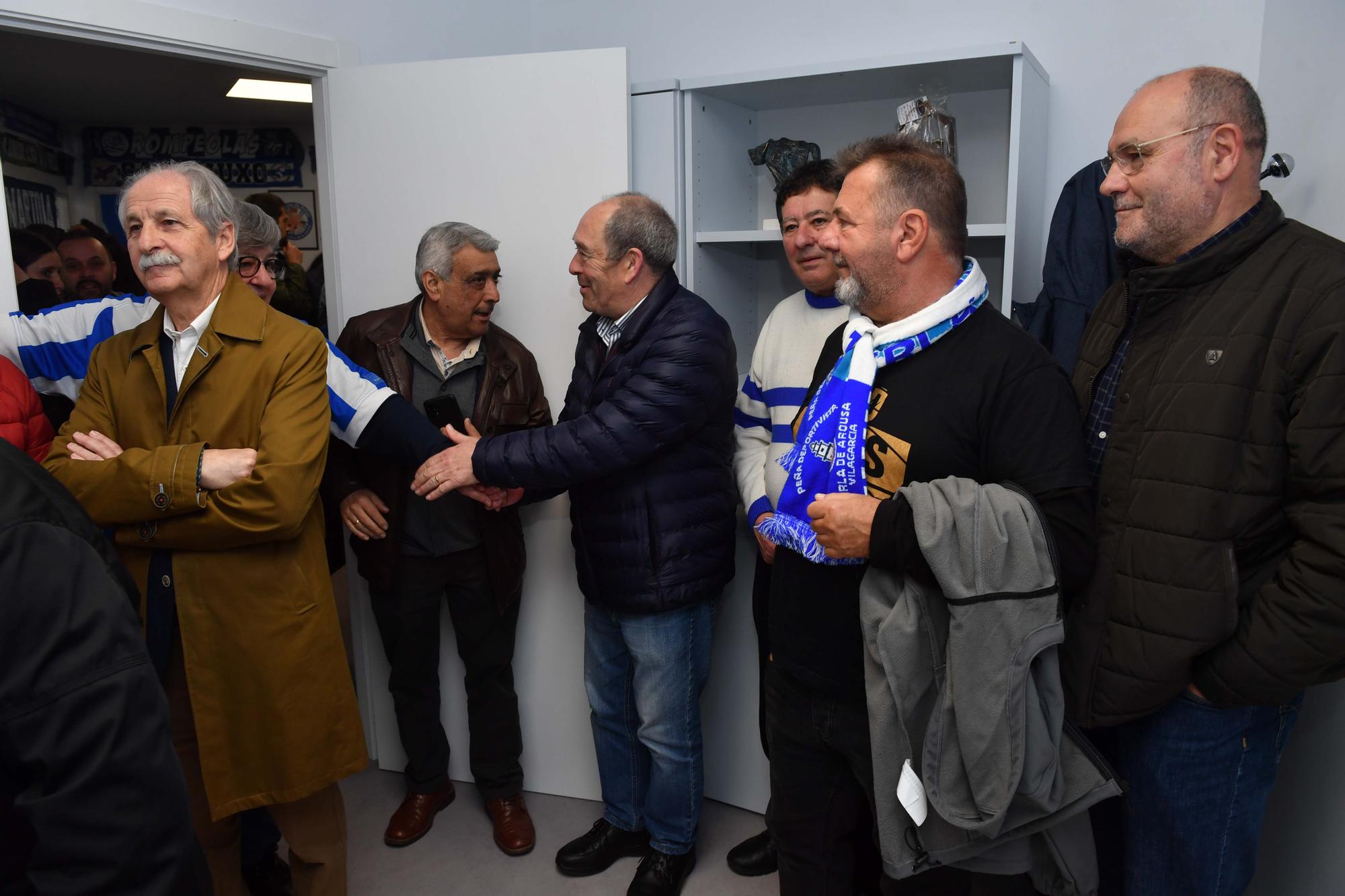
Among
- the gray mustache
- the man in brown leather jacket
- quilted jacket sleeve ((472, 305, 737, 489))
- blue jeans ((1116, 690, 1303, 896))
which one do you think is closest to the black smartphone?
the man in brown leather jacket

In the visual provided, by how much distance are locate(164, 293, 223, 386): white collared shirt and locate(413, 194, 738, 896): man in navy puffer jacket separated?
0.55 meters

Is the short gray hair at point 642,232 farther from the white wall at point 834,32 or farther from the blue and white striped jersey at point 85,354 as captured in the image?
the blue and white striped jersey at point 85,354

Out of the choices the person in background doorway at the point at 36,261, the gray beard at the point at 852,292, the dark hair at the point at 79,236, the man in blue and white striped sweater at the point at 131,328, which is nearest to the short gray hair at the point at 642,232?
the man in blue and white striped sweater at the point at 131,328

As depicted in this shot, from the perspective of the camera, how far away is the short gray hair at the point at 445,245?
7.85 feet

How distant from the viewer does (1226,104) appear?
1.37 m

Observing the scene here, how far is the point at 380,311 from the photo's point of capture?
2.52m

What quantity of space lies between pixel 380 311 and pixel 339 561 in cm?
81

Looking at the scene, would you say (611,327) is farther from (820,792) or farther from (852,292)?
(820,792)

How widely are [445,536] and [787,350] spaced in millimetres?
1045

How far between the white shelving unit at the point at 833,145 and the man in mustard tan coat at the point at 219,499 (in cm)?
125

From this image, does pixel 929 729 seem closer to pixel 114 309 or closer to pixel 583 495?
pixel 583 495

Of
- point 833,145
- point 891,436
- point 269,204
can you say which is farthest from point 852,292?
point 269,204

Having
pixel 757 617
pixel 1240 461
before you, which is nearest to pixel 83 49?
pixel 757 617

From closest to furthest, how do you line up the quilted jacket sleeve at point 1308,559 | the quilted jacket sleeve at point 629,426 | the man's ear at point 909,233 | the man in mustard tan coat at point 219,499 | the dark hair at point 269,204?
the quilted jacket sleeve at point 1308,559
the man's ear at point 909,233
the man in mustard tan coat at point 219,499
the quilted jacket sleeve at point 629,426
the dark hair at point 269,204
